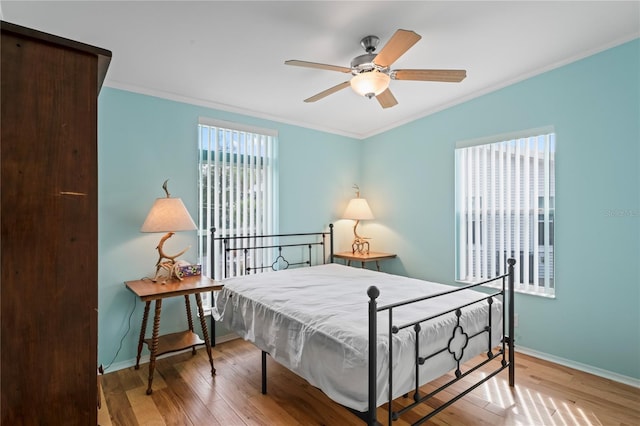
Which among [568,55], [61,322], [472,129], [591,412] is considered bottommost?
[591,412]

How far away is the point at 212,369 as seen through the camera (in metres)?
2.68

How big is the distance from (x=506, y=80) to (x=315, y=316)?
9.52 ft

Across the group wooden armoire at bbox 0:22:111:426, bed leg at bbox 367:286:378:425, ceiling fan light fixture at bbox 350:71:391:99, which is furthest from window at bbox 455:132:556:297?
wooden armoire at bbox 0:22:111:426

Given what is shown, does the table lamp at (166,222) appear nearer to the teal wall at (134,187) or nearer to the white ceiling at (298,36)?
the teal wall at (134,187)

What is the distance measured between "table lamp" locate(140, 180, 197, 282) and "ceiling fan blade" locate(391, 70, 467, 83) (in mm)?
1945

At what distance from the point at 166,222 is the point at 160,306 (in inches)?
25.6

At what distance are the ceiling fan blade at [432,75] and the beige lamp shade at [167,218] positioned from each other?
1940 millimetres

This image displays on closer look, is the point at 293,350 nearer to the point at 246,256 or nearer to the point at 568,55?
the point at 246,256

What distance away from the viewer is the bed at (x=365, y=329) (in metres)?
1.59

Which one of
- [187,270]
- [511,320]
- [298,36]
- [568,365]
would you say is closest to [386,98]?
[298,36]

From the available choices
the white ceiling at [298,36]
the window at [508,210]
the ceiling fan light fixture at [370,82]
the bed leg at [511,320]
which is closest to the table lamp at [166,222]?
the white ceiling at [298,36]

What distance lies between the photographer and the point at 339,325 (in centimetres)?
181

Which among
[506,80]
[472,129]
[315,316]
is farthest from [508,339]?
[506,80]

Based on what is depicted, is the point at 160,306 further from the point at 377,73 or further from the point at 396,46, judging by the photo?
the point at 396,46
